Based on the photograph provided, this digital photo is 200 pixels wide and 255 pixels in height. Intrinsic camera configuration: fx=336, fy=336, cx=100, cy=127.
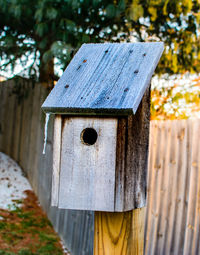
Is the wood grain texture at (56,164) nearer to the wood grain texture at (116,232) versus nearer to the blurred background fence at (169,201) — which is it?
the wood grain texture at (116,232)

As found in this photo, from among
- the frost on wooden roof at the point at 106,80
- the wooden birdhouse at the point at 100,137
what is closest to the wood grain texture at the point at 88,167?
the wooden birdhouse at the point at 100,137

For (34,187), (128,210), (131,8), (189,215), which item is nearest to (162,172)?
(189,215)

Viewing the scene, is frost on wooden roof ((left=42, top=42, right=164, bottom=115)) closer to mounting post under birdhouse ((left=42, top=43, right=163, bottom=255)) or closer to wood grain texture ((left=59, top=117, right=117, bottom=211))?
mounting post under birdhouse ((left=42, top=43, right=163, bottom=255))

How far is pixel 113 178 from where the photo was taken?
1.61m

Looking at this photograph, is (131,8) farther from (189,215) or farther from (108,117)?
(108,117)

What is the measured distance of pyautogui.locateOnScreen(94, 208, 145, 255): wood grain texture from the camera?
1761mm

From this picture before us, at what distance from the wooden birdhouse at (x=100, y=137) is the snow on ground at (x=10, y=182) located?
4.74m

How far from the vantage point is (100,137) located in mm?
1630

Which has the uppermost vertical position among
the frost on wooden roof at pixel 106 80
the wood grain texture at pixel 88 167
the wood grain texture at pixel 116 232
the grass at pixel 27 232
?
the frost on wooden roof at pixel 106 80

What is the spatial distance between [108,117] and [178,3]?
436 cm

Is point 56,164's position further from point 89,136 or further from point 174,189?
point 174,189

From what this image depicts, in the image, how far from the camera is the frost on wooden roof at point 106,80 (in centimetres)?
156

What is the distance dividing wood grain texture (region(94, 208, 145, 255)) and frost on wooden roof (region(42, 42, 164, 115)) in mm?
583

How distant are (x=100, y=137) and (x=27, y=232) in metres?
3.99
